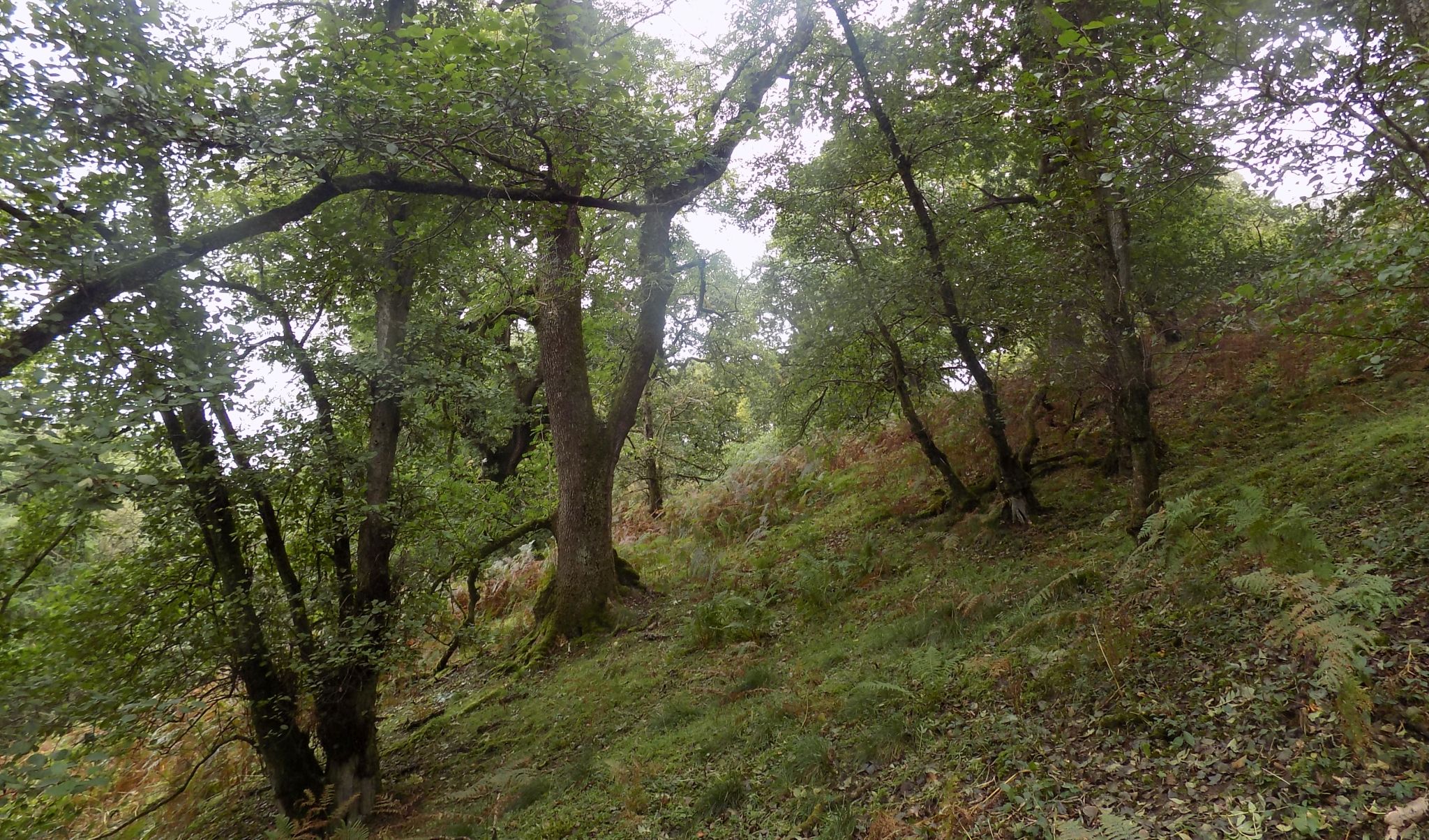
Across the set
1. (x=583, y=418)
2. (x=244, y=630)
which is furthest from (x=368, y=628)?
(x=583, y=418)

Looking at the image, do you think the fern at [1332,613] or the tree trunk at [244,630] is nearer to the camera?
the fern at [1332,613]

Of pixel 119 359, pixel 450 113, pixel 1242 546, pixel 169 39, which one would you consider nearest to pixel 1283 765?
pixel 1242 546

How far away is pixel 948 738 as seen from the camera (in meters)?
4.44

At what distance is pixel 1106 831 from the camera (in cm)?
306

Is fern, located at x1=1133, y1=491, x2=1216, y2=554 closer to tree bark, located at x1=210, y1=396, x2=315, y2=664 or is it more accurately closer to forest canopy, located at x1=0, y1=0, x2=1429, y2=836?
forest canopy, located at x1=0, y1=0, x2=1429, y2=836

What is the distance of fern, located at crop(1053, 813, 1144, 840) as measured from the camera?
2.98 m

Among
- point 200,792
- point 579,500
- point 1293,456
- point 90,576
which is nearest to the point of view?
point 90,576

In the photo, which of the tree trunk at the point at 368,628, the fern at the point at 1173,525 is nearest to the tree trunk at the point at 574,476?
the tree trunk at the point at 368,628

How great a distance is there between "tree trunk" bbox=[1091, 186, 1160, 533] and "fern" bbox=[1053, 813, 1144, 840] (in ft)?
13.5

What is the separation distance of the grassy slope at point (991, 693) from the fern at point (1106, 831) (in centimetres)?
17

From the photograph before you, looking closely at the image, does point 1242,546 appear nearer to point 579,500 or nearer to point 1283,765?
point 1283,765

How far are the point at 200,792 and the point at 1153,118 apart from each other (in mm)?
11525

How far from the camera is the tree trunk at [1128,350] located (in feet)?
21.0

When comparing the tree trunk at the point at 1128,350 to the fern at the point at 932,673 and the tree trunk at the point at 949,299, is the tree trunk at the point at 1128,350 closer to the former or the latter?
the tree trunk at the point at 949,299
